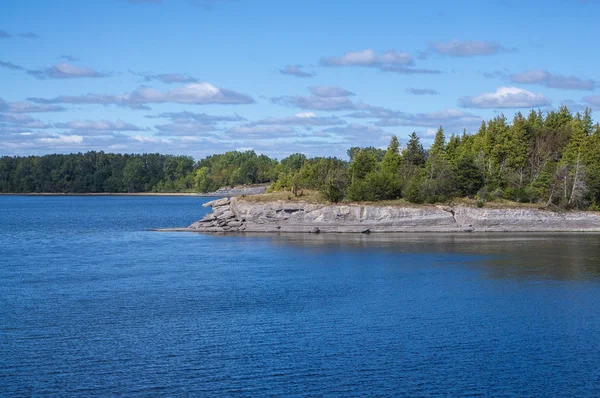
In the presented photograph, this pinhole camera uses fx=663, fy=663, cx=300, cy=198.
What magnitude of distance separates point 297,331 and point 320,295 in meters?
8.03

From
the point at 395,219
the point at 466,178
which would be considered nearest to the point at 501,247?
the point at 395,219

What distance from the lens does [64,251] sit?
183 feet

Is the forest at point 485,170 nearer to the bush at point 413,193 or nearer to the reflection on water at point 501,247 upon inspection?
the bush at point 413,193

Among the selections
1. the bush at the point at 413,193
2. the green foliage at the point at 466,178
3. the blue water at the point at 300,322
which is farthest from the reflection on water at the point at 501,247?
the green foliage at the point at 466,178

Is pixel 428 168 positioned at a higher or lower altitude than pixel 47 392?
higher

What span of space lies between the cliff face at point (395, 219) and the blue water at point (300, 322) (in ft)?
56.7

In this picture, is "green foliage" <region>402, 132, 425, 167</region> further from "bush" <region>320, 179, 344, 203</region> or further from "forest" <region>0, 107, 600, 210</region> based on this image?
"bush" <region>320, 179, 344, 203</region>

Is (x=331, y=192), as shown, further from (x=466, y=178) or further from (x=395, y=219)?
(x=466, y=178)

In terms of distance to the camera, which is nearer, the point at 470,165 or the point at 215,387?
the point at 215,387

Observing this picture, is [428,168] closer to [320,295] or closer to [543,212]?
[543,212]

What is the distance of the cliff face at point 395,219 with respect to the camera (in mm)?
72500

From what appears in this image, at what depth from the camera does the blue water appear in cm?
2231

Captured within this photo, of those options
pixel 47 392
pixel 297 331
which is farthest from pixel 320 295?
pixel 47 392

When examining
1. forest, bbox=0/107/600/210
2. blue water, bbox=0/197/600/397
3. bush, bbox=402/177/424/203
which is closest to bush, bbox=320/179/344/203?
forest, bbox=0/107/600/210
